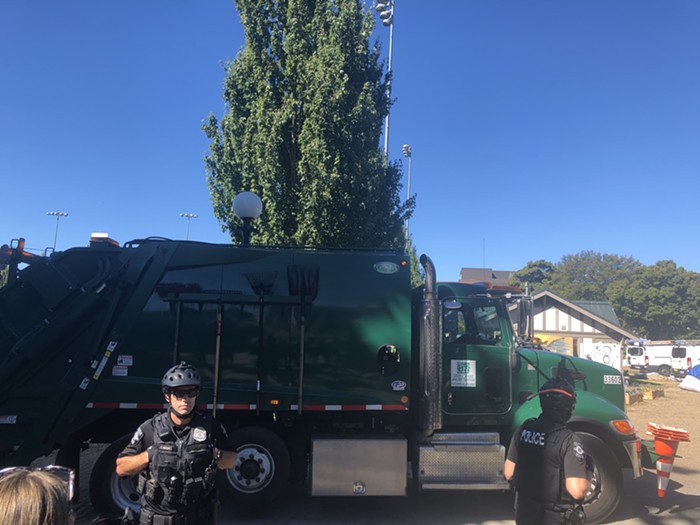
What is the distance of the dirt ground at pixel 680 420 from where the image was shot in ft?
26.5

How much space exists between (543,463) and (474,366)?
312cm

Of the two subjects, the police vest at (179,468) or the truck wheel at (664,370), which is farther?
the truck wheel at (664,370)

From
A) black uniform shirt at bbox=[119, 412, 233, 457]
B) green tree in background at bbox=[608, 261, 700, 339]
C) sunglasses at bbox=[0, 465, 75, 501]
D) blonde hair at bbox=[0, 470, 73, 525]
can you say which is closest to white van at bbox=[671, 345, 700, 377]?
green tree in background at bbox=[608, 261, 700, 339]

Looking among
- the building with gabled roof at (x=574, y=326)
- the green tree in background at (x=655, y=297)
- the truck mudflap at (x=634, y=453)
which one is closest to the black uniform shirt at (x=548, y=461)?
the truck mudflap at (x=634, y=453)

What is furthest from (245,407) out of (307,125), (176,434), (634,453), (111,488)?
(307,125)

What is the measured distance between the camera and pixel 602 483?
569 centimetres

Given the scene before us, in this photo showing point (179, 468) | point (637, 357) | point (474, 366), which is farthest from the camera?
point (637, 357)

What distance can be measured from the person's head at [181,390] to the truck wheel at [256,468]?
2.93 meters

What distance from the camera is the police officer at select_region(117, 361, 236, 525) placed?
2814mm

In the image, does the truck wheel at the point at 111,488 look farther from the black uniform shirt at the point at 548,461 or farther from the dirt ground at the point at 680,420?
the dirt ground at the point at 680,420

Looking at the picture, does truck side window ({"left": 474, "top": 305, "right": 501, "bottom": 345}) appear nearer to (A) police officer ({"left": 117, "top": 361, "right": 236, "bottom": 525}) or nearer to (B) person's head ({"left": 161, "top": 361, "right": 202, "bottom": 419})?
(A) police officer ({"left": 117, "top": 361, "right": 236, "bottom": 525})

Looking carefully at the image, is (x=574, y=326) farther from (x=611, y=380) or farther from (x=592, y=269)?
(x=592, y=269)

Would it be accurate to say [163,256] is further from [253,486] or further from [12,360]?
[253,486]

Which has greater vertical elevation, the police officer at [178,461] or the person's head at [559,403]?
the person's head at [559,403]
